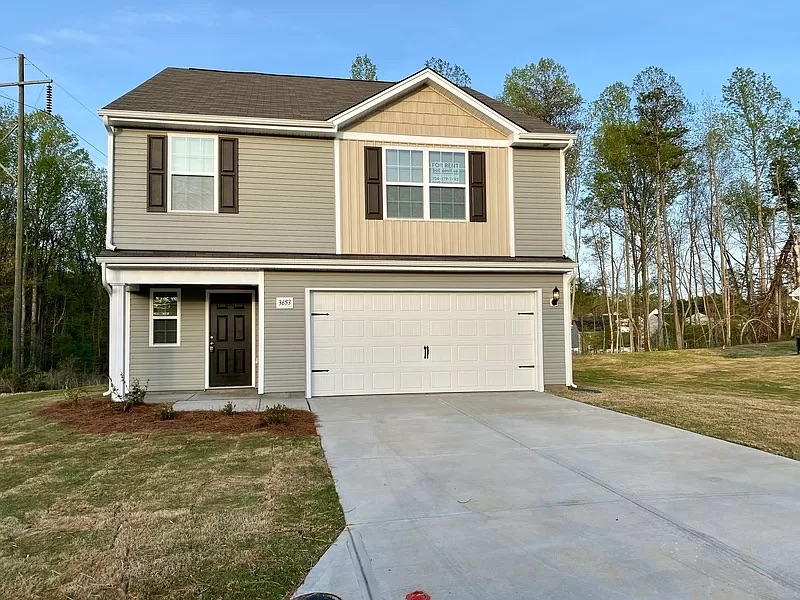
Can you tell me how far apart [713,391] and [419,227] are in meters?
6.96

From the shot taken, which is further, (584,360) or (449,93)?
(584,360)

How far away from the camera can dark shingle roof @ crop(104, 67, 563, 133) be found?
10.3m

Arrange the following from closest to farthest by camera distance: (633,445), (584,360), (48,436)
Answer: (633,445)
(48,436)
(584,360)

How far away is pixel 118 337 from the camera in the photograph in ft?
31.8

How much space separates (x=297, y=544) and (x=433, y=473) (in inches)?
78.1

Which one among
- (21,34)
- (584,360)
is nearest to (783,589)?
(584,360)

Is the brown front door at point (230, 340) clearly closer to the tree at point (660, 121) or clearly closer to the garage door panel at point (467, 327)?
the garage door panel at point (467, 327)

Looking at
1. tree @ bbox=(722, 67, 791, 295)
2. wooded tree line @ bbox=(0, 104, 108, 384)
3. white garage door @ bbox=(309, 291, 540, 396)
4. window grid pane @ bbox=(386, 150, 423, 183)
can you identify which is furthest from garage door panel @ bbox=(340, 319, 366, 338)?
tree @ bbox=(722, 67, 791, 295)

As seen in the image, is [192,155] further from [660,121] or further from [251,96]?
[660,121]

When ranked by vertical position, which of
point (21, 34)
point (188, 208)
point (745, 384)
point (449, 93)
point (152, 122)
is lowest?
point (745, 384)

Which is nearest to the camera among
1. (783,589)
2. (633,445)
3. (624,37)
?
(783,589)

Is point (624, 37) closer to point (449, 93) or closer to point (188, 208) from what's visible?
point (449, 93)

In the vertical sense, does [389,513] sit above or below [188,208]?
below

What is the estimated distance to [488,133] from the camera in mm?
11188
